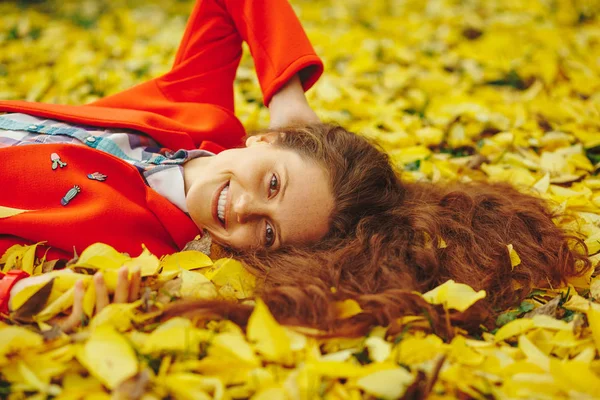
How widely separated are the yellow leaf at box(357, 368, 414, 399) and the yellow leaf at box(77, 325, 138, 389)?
41cm

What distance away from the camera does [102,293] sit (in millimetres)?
1251

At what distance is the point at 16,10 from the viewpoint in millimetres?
4426

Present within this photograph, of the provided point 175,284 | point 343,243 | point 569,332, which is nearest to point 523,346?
point 569,332

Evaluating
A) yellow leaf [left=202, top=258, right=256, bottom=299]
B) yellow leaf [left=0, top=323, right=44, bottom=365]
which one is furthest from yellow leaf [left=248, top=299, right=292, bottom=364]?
yellow leaf [left=0, top=323, right=44, bottom=365]

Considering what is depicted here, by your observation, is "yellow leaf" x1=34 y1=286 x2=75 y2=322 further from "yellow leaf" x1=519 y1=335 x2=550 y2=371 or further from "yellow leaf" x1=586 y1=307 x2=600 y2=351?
"yellow leaf" x1=586 y1=307 x2=600 y2=351

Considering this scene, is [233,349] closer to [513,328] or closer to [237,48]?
[513,328]

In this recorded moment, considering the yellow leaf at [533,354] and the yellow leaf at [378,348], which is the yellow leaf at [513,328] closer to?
the yellow leaf at [533,354]

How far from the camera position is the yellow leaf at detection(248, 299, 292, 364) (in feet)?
3.59

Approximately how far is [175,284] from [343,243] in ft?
1.51

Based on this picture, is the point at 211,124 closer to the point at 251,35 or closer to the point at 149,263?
the point at 251,35

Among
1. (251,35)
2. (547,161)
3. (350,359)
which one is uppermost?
(251,35)

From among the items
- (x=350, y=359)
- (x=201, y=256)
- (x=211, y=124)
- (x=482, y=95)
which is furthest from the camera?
(x=482, y=95)

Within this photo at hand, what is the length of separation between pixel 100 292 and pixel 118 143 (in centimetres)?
71

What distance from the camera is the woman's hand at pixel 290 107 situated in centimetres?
203
